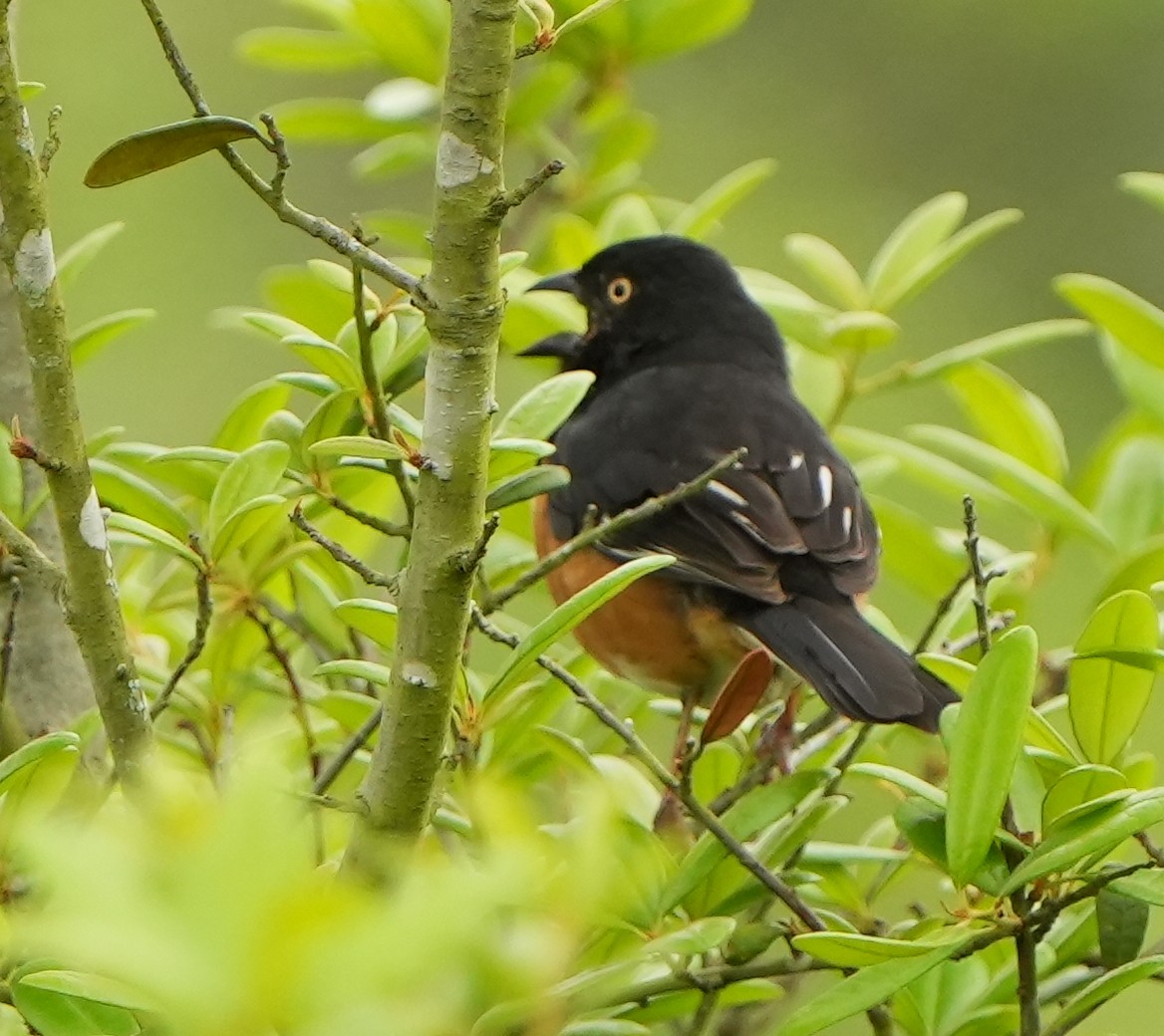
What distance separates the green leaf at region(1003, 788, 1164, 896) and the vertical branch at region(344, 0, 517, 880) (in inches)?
15.8

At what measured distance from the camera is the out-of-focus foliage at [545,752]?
0.51 meters

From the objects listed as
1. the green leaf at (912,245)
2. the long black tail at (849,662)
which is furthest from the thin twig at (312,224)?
the green leaf at (912,245)

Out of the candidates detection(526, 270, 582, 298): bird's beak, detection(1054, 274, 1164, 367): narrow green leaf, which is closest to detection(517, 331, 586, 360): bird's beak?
detection(526, 270, 582, 298): bird's beak

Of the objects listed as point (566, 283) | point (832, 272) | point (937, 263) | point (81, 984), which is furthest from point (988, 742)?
point (566, 283)

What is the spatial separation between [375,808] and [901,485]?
6.03m

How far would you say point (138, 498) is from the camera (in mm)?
1668

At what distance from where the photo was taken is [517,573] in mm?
2119

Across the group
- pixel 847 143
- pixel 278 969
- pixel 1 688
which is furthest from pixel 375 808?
pixel 847 143

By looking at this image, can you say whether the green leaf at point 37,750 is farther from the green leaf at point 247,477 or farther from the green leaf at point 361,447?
the green leaf at point 247,477

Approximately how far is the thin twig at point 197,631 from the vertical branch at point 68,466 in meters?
0.11

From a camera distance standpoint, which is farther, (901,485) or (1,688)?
(901,485)

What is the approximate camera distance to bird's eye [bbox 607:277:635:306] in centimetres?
314

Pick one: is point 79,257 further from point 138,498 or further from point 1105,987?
point 1105,987

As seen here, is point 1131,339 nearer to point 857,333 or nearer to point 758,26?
point 857,333
